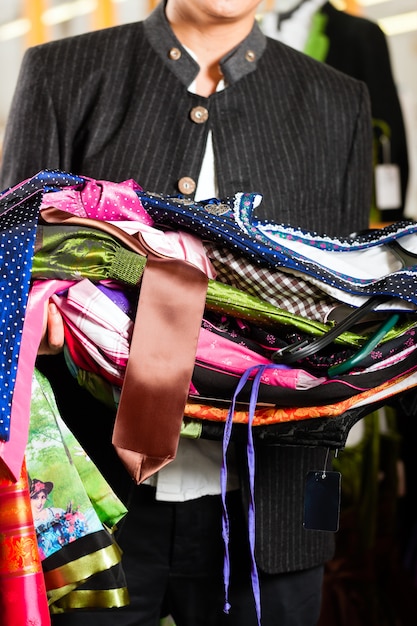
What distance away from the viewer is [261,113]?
1.18 metres

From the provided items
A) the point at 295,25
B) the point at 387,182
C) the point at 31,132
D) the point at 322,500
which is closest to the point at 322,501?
the point at 322,500

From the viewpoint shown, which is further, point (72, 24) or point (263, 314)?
point (72, 24)

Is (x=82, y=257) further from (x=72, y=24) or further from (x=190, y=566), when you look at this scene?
(x=72, y=24)

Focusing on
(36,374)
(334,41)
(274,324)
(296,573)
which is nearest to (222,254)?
(274,324)

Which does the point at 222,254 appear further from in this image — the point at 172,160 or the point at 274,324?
the point at 172,160

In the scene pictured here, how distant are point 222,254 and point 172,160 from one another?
1.02 feet

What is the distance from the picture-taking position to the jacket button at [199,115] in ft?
3.71

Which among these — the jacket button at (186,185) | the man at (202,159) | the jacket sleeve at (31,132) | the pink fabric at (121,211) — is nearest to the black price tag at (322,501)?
the man at (202,159)

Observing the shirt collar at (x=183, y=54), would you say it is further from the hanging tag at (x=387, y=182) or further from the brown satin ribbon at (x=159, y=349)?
the hanging tag at (x=387, y=182)

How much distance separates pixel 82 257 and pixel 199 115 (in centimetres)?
43

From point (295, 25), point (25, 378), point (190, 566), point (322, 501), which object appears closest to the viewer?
point (25, 378)

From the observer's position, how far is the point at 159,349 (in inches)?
31.0

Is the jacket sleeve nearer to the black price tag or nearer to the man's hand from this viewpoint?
the man's hand

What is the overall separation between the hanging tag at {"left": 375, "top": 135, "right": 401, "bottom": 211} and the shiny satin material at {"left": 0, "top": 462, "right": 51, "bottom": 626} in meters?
1.41
